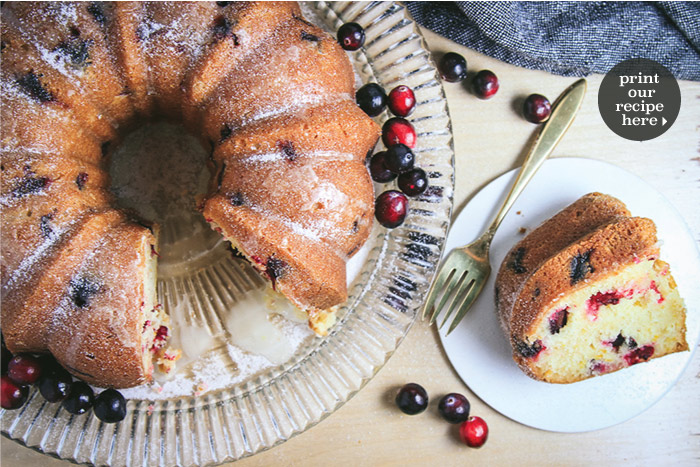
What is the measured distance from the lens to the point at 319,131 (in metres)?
1.63

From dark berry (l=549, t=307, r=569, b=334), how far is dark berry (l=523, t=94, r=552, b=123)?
65 centimetres

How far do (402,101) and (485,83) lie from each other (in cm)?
37

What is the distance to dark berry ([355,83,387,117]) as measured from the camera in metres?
1.84

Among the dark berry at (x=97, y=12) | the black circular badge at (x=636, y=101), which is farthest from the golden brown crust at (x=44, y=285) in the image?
the black circular badge at (x=636, y=101)

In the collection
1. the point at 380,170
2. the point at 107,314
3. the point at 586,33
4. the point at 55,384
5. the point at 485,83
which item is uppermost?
the point at 586,33

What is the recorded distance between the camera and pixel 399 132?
6.06 feet

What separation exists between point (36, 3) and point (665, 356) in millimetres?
2182

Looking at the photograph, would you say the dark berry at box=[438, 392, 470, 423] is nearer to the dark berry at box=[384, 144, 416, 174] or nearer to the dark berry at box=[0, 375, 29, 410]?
the dark berry at box=[384, 144, 416, 174]

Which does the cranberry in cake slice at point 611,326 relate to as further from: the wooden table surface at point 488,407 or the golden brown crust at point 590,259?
→ the wooden table surface at point 488,407

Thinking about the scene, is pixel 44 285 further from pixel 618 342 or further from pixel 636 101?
pixel 636 101

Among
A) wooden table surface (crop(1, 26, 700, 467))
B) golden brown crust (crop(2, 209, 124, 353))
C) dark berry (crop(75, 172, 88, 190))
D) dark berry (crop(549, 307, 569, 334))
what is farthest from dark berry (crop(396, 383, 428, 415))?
dark berry (crop(75, 172, 88, 190))

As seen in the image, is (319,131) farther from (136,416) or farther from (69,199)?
(136,416)

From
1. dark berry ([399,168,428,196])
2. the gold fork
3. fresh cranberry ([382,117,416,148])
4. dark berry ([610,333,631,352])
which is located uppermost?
fresh cranberry ([382,117,416,148])

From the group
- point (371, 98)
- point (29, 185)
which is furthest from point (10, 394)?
point (371, 98)
